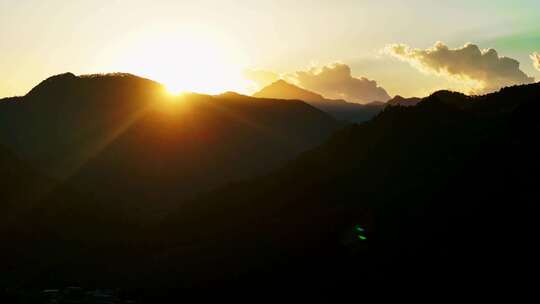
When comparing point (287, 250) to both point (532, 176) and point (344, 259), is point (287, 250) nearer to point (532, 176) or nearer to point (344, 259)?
point (344, 259)

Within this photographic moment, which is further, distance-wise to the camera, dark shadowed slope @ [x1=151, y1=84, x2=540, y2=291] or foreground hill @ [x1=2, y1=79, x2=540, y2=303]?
foreground hill @ [x1=2, y1=79, x2=540, y2=303]

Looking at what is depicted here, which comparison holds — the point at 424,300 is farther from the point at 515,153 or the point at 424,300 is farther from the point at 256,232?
the point at 256,232

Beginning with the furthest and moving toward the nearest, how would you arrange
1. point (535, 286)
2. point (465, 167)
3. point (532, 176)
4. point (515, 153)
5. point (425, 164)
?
point (425, 164) → point (465, 167) → point (515, 153) → point (532, 176) → point (535, 286)

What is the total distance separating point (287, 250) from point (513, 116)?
37223mm

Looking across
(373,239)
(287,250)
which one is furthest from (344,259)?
(287,250)

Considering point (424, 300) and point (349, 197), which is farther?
point (349, 197)

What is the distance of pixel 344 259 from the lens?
233 feet

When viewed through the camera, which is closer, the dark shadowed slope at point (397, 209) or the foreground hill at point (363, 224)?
the dark shadowed slope at point (397, 209)

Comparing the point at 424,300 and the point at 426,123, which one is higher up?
the point at 426,123

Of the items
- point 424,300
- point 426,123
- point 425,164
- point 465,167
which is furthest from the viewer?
point 426,123

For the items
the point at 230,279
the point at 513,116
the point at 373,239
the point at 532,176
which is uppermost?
the point at 513,116

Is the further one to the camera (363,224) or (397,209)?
(397,209)

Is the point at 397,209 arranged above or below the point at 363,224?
above

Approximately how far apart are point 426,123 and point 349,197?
923 inches
